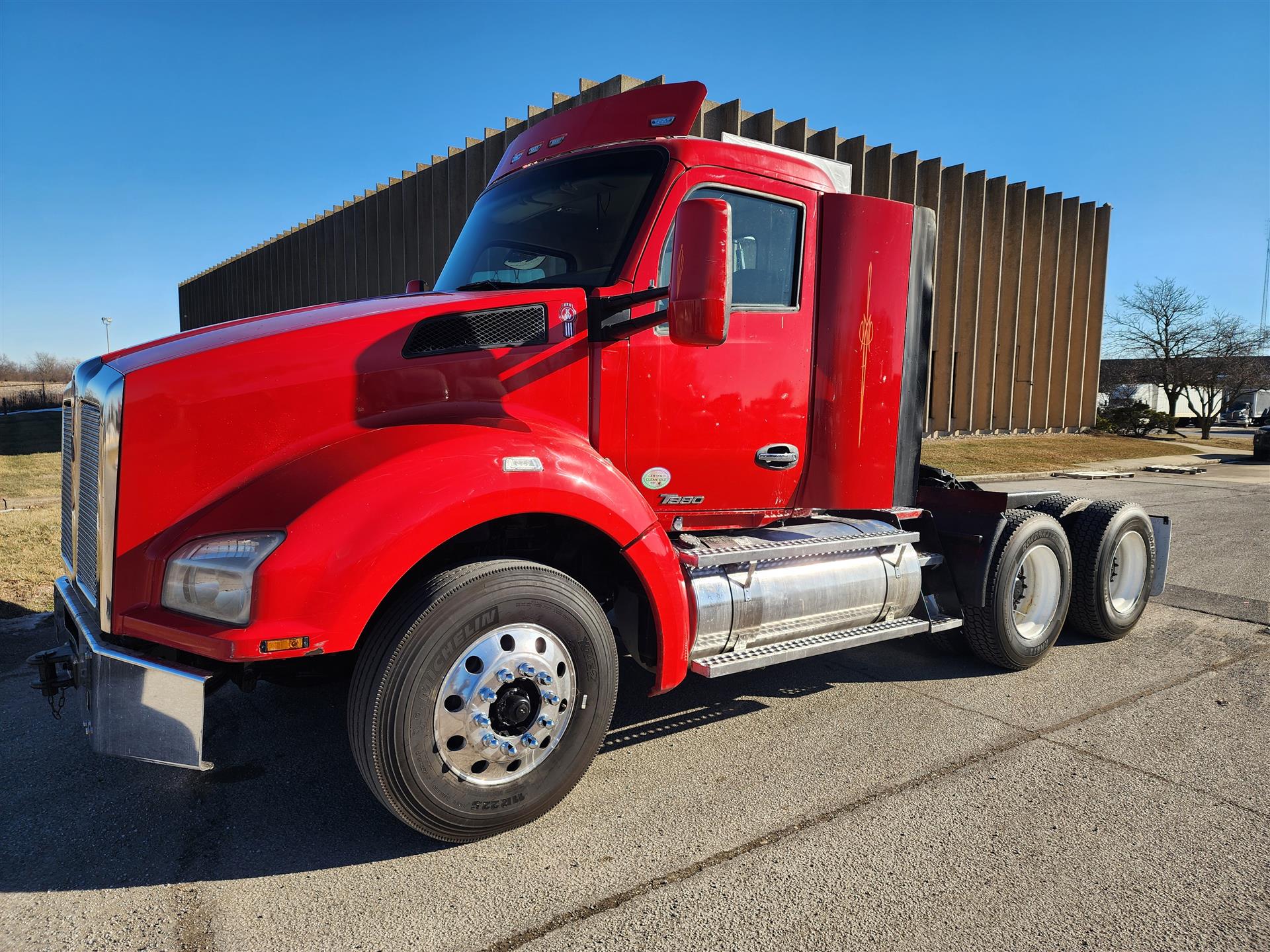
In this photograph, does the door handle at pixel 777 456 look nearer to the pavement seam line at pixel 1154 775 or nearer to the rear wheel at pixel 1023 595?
the rear wheel at pixel 1023 595

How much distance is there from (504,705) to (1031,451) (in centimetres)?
2602

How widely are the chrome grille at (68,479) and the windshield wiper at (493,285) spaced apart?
Result: 173 cm

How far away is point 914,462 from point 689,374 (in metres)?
1.79

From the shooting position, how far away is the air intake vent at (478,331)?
3207mm

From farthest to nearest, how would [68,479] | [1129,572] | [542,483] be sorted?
[1129,572], [68,479], [542,483]

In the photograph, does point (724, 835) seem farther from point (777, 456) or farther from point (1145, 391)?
point (1145, 391)

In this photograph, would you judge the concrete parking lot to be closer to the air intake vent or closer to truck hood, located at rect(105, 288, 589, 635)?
truck hood, located at rect(105, 288, 589, 635)

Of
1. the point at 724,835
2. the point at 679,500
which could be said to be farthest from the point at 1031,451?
the point at 724,835

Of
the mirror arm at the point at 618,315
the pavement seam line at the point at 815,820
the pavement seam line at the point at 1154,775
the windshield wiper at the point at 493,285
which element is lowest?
the pavement seam line at the point at 815,820

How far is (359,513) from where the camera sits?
2684 millimetres

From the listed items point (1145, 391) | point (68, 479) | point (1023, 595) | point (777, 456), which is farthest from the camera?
point (1145, 391)

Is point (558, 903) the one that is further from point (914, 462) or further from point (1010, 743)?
point (914, 462)

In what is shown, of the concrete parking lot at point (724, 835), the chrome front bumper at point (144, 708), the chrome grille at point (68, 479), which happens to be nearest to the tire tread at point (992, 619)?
the concrete parking lot at point (724, 835)

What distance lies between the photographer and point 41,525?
7570 millimetres
